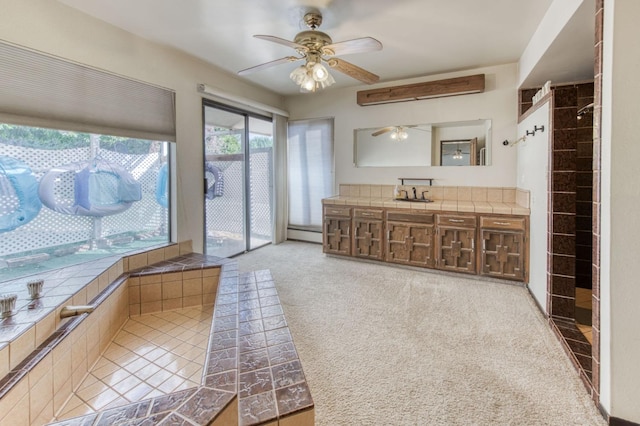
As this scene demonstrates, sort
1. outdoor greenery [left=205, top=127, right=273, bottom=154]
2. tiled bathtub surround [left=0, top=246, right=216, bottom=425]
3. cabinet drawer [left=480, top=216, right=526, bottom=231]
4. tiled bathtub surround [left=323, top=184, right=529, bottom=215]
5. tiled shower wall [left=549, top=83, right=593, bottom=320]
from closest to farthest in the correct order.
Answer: tiled bathtub surround [left=0, top=246, right=216, bottom=425]
tiled shower wall [left=549, top=83, right=593, bottom=320]
cabinet drawer [left=480, top=216, right=526, bottom=231]
tiled bathtub surround [left=323, top=184, right=529, bottom=215]
outdoor greenery [left=205, top=127, right=273, bottom=154]

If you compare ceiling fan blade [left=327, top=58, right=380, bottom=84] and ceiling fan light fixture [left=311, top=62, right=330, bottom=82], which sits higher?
ceiling fan blade [left=327, top=58, right=380, bottom=84]

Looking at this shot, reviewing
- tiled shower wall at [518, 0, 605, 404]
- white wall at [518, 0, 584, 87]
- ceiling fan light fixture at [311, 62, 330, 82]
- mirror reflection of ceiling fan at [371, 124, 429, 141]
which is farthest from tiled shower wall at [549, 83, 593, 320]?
mirror reflection of ceiling fan at [371, 124, 429, 141]

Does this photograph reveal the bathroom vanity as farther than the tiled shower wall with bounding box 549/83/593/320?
Yes

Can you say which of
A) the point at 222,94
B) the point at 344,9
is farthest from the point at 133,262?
the point at 344,9

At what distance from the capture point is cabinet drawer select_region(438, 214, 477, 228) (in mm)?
3604

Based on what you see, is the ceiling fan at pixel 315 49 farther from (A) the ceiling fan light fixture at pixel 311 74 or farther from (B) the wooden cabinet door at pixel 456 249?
(B) the wooden cabinet door at pixel 456 249

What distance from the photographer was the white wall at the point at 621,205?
4.79ft

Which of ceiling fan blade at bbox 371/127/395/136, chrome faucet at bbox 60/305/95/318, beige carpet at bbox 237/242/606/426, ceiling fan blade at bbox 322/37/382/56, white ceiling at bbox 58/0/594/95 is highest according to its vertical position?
white ceiling at bbox 58/0/594/95

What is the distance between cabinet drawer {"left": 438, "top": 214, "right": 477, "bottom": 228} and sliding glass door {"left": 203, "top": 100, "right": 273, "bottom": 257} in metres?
2.78

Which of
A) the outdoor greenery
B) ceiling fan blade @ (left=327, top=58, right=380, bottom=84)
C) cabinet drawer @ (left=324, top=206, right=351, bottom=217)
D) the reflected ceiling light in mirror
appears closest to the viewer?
ceiling fan blade @ (left=327, top=58, right=380, bottom=84)

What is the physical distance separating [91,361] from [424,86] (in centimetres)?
447

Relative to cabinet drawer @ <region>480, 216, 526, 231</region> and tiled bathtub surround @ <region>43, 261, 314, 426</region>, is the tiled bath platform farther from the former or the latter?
cabinet drawer @ <region>480, 216, 526, 231</region>

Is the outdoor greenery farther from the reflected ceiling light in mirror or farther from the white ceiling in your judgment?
the reflected ceiling light in mirror

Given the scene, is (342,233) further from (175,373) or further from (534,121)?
(175,373)
